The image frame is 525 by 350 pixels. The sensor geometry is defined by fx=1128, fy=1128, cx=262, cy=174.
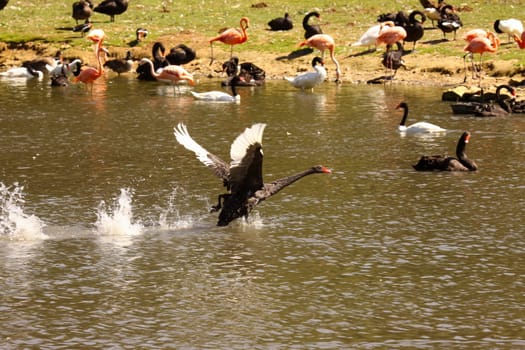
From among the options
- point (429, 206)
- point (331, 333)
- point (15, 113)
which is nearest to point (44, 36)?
point (15, 113)

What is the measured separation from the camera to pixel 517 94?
36562 mm

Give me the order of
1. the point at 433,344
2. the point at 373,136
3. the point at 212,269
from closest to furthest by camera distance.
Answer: the point at 433,344, the point at 212,269, the point at 373,136

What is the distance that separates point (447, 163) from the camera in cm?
2458

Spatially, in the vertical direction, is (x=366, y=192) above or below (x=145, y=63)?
below

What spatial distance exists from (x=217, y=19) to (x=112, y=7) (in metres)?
4.86

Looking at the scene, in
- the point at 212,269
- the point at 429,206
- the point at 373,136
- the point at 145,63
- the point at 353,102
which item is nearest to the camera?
the point at 212,269

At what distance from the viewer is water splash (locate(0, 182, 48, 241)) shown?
1899cm

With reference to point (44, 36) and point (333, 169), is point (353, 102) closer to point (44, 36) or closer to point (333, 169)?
point (333, 169)

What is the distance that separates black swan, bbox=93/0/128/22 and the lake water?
2090 cm

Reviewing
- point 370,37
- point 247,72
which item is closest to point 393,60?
point 370,37

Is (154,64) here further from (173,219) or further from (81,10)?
(173,219)

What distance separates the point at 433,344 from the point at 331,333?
1.28 metres

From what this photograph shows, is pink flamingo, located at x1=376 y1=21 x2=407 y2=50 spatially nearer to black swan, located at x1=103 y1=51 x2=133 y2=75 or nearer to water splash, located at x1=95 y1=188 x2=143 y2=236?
black swan, located at x1=103 y1=51 x2=133 y2=75

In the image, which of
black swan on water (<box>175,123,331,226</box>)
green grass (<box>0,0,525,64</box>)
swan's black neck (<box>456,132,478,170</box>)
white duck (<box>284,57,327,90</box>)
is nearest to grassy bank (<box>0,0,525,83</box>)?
green grass (<box>0,0,525,64</box>)
